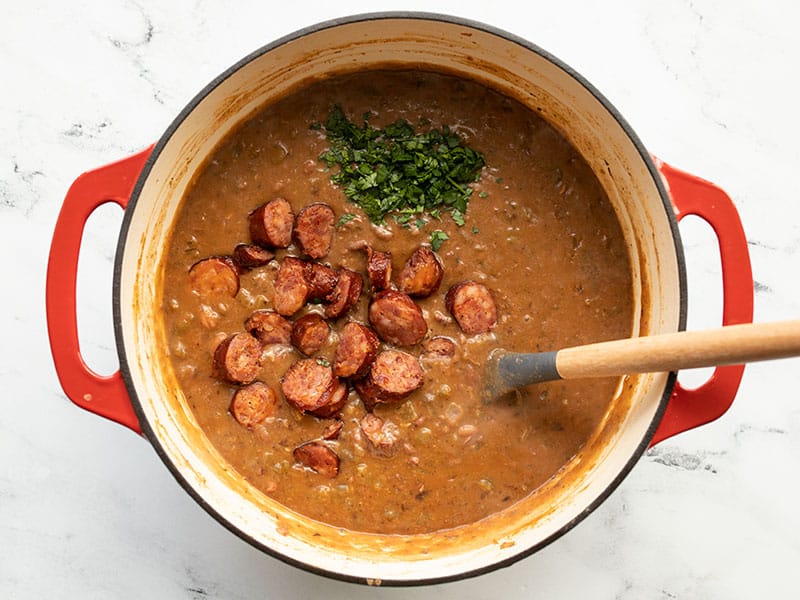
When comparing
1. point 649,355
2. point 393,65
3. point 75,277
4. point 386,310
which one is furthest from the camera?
point 393,65

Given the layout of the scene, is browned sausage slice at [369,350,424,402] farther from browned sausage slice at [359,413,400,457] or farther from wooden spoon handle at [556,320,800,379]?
wooden spoon handle at [556,320,800,379]

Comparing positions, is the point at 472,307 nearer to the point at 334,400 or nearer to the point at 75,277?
the point at 334,400

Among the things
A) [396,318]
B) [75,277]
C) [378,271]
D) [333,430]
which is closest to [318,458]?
[333,430]

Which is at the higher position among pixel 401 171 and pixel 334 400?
pixel 401 171

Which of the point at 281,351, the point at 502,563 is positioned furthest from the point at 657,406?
the point at 281,351

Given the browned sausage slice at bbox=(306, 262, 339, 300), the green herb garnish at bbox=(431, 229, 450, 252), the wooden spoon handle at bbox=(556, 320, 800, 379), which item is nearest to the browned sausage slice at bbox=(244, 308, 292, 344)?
the browned sausage slice at bbox=(306, 262, 339, 300)

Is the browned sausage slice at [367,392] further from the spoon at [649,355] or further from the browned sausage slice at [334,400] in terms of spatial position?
the spoon at [649,355]
